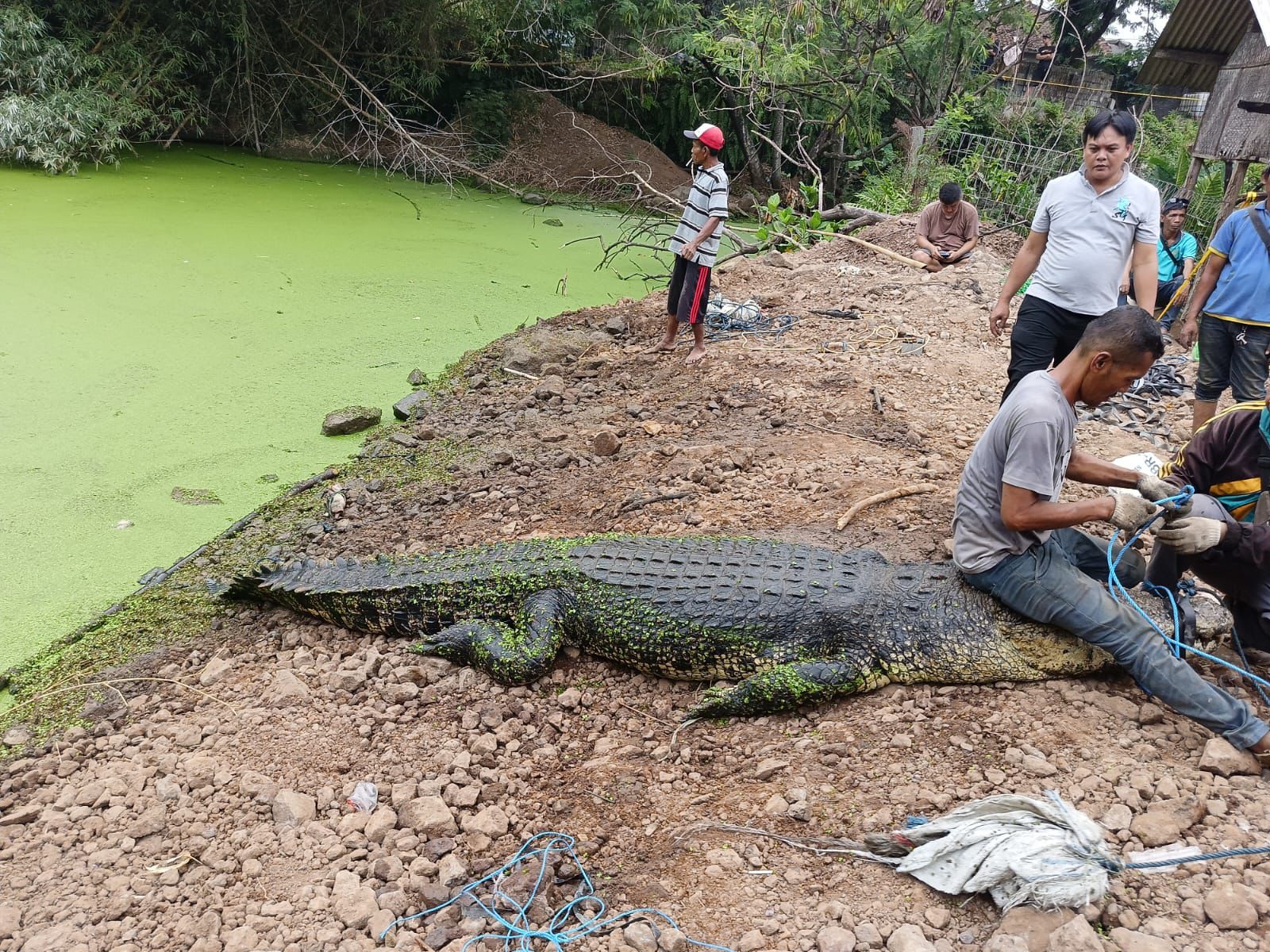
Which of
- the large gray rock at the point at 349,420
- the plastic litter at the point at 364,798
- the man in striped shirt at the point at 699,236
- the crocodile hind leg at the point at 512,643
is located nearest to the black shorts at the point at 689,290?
the man in striped shirt at the point at 699,236

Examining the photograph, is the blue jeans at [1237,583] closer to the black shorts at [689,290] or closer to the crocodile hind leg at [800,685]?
the crocodile hind leg at [800,685]

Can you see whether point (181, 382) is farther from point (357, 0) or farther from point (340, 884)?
point (357, 0)

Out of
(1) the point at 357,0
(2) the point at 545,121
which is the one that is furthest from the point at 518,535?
(2) the point at 545,121

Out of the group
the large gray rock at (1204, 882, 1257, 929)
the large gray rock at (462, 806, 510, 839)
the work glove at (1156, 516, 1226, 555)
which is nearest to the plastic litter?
the large gray rock at (462, 806, 510, 839)

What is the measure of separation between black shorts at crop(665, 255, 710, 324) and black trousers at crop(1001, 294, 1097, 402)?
7.15ft

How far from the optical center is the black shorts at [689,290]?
200 inches

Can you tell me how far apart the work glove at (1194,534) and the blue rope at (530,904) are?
1635 mm

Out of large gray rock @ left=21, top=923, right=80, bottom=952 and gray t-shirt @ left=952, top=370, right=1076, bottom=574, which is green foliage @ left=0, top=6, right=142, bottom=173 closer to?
large gray rock @ left=21, top=923, right=80, bottom=952

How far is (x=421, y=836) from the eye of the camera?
7.28ft

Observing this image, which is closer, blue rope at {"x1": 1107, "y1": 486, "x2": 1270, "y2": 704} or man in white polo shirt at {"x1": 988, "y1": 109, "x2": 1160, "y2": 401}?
blue rope at {"x1": 1107, "y1": 486, "x2": 1270, "y2": 704}

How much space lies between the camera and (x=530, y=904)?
2002mm

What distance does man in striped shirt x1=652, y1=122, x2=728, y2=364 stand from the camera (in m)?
4.91

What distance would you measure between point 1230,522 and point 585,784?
202 centimetres

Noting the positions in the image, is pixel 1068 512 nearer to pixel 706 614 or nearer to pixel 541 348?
pixel 706 614
